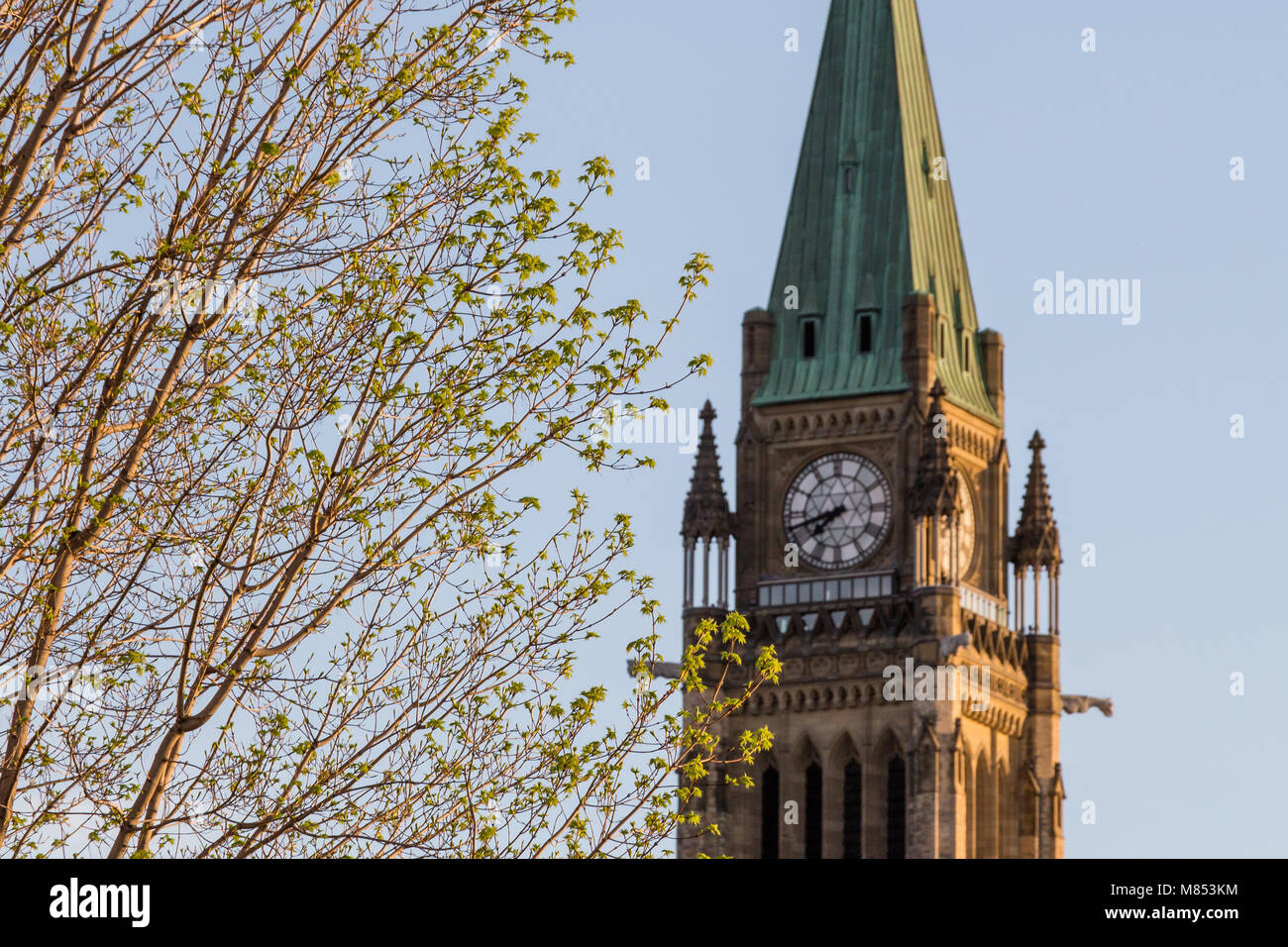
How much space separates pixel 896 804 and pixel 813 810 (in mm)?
2784

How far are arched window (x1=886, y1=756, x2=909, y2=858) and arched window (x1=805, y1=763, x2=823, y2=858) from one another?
2.25m

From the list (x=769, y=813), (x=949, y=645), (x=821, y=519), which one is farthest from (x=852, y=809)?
(x=821, y=519)

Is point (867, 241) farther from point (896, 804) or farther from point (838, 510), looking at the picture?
point (896, 804)

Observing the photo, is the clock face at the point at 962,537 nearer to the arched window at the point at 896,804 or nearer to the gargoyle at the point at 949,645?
the gargoyle at the point at 949,645

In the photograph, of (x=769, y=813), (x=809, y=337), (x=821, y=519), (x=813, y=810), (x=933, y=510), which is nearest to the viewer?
(x=933, y=510)

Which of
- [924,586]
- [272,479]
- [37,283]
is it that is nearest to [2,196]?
[37,283]

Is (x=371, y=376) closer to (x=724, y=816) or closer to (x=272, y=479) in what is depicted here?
(x=272, y=479)

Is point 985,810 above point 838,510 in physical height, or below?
below

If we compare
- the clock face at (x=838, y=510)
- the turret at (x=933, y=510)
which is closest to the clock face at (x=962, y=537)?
the turret at (x=933, y=510)

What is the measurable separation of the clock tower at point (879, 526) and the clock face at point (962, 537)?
0.33 ft

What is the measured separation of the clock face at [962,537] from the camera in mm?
110438

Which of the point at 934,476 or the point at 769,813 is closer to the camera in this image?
the point at 934,476

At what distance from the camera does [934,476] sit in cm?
10988

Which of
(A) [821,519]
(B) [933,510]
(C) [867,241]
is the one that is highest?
(C) [867,241]
